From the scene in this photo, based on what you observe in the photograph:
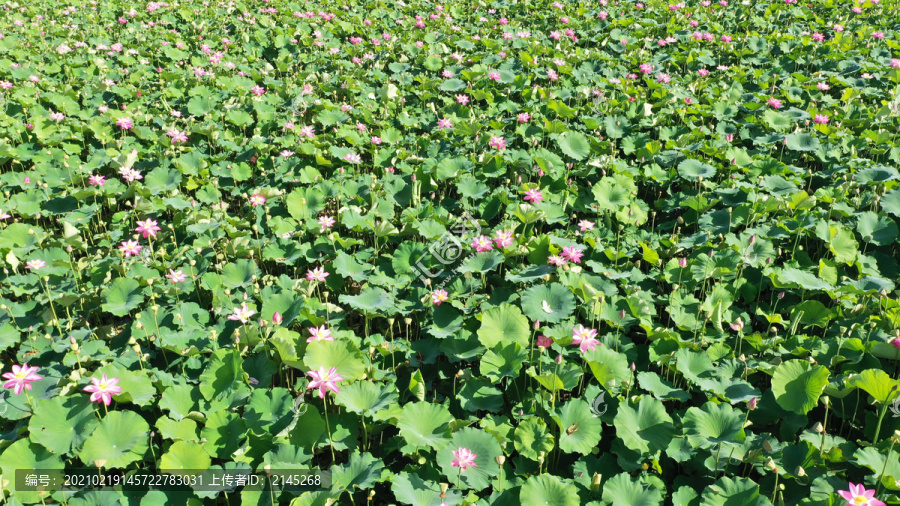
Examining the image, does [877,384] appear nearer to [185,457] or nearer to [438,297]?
[438,297]

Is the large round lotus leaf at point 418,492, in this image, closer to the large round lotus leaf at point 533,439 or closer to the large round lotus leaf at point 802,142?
the large round lotus leaf at point 533,439

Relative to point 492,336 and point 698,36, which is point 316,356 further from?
point 698,36

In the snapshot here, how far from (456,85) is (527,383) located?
3337 millimetres

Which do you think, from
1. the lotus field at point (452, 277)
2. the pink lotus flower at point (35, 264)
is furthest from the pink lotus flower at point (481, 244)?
the pink lotus flower at point (35, 264)

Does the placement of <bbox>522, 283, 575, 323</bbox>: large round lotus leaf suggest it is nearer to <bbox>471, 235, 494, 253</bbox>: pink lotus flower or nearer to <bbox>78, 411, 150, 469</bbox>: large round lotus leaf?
<bbox>471, 235, 494, 253</bbox>: pink lotus flower

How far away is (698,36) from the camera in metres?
6.30

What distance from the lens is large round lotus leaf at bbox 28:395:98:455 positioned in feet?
7.03

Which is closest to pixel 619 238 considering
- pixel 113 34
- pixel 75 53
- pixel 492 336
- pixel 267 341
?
pixel 492 336

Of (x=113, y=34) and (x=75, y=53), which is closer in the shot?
(x=75, y=53)

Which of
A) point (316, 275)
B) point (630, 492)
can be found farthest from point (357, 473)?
point (316, 275)

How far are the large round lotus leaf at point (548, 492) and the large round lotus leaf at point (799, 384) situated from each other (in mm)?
897

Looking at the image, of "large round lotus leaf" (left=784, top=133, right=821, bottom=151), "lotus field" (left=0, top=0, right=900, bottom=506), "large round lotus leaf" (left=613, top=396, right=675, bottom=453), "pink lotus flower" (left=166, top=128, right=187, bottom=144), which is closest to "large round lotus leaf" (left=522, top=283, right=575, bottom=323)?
"lotus field" (left=0, top=0, right=900, bottom=506)

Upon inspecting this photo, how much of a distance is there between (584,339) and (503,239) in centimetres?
77

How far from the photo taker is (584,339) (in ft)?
8.17
